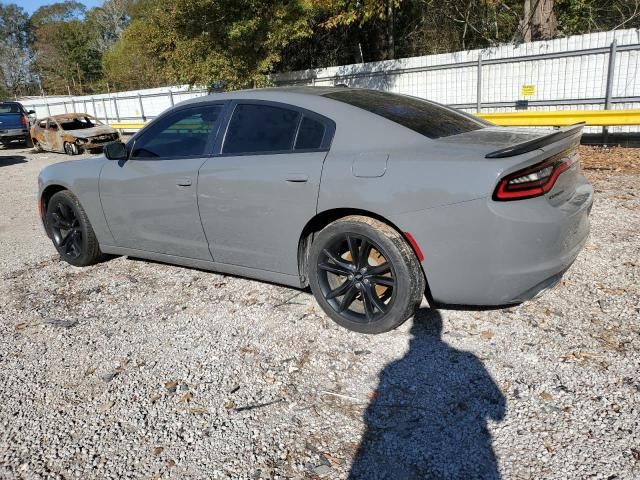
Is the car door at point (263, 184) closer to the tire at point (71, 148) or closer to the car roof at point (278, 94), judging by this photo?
the car roof at point (278, 94)

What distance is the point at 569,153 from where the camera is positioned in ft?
10.3

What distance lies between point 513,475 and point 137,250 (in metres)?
3.54

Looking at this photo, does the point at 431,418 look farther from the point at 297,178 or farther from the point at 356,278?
the point at 297,178

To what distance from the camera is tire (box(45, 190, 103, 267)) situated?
15.9 ft

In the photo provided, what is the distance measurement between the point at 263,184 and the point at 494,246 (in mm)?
1584

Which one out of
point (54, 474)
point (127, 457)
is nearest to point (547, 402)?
point (127, 457)

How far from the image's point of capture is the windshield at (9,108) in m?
20.6

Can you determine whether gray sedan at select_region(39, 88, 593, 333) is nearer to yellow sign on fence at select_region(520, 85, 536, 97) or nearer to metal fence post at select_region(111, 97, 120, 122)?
yellow sign on fence at select_region(520, 85, 536, 97)

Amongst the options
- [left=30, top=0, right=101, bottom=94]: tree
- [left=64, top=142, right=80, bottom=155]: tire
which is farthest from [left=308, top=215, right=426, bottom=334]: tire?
[left=30, top=0, right=101, bottom=94]: tree

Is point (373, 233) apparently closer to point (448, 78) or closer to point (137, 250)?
point (137, 250)

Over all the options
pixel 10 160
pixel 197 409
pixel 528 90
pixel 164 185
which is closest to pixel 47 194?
pixel 164 185

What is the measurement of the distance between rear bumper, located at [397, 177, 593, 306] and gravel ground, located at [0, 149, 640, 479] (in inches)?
16.3

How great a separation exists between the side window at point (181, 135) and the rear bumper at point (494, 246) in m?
1.81

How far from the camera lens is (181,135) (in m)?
4.13
